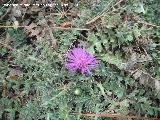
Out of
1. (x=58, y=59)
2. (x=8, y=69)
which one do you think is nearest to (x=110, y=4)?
(x=58, y=59)

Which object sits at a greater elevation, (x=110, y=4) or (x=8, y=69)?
(x=110, y=4)

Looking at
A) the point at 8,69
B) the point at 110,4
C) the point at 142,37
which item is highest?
the point at 110,4

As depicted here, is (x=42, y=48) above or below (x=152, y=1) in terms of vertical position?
below

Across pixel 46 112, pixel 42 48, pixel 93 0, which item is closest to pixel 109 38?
pixel 93 0

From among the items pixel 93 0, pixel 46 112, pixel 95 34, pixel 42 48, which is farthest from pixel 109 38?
pixel 46 112

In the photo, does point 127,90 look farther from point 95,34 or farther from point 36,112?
point 36,112

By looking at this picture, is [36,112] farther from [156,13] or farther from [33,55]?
[156,13]
